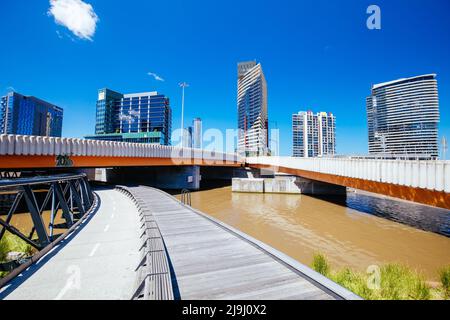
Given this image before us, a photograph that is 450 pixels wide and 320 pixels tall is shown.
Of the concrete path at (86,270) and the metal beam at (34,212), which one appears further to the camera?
the metal beam at (34,212)

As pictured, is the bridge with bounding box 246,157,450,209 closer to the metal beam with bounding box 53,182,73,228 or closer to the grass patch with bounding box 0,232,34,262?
the metal beam with bounding box 53,182,73,228

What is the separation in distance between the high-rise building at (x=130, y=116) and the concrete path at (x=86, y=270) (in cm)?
14409

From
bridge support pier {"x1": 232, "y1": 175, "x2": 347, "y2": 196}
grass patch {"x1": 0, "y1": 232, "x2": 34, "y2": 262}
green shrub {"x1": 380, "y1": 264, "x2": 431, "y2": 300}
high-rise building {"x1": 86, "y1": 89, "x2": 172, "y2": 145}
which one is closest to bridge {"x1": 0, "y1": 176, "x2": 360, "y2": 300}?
grass patch {"x1": 0, "y1": 232, "x2": 34, "y2": 262}

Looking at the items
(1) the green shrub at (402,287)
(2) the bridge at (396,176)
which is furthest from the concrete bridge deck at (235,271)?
(2) the bridge at (396,176)

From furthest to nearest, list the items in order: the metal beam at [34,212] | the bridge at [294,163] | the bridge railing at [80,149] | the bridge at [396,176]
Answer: the bridge railing at [80,149] → the bridge at [294,163] → the bridge at [396,176] → the metal beam at [34,212]

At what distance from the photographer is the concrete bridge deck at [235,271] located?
530 centimetres

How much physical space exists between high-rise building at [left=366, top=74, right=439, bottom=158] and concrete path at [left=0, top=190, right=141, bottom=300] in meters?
154

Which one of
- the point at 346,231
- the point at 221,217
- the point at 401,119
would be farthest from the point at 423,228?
the point at 401,119

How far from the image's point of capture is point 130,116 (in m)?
161

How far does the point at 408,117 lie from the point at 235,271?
188051mm

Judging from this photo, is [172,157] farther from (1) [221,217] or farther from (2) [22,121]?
(2) [22,121]

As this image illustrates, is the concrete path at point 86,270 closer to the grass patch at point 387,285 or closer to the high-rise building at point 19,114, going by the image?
the grass patch at point 387,285

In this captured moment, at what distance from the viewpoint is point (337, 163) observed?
25.1m

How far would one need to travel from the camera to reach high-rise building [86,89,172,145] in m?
154
